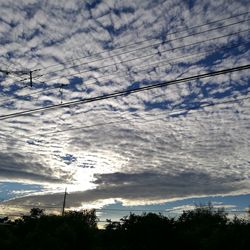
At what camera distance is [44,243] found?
4622cm

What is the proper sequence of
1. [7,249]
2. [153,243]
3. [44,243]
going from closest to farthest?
[44,243]
[7,249]
[153,243]

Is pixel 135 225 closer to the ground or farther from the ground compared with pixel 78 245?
farther from the ground

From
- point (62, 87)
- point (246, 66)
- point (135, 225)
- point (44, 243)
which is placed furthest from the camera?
point (135, 225)

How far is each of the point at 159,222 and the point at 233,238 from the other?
60.3 ft

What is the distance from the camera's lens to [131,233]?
5675cm

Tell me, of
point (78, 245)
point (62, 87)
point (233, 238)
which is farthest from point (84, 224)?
point (62, 87)

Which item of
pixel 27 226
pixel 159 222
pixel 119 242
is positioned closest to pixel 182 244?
pixel 159 222

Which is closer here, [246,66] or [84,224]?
[246,66]

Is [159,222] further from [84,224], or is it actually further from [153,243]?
[84,224]

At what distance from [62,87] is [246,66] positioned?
9045mm

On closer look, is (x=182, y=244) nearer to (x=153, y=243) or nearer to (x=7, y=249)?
(x=153, y=243)

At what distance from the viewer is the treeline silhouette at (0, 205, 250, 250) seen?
4188 cm

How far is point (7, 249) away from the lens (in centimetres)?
5003

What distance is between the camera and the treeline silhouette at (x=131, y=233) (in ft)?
137
